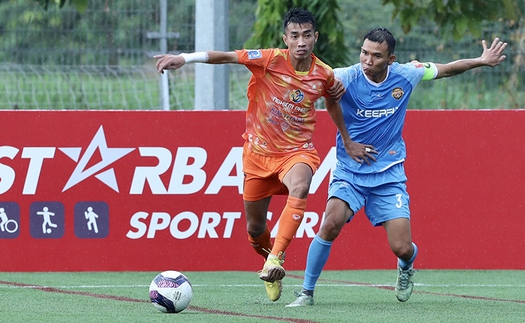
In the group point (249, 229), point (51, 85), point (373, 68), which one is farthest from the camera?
point (51, 85)

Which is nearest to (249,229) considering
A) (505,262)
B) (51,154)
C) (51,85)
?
(51,154)

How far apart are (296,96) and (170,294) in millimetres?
1696

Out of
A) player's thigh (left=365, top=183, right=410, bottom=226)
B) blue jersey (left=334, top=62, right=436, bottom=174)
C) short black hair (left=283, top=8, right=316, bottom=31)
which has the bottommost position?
player's thigh (left=365, top=183, right=410, bottom=226)

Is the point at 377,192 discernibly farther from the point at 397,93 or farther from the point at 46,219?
the point at 46,219

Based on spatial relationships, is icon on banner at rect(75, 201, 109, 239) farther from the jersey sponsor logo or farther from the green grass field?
the jersey sponsor logo

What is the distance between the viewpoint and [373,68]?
7434mm

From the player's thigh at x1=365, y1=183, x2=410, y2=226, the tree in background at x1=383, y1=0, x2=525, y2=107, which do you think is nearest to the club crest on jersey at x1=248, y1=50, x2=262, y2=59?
the player's thigh at x1=365, y1=183, x2=410, y2=226

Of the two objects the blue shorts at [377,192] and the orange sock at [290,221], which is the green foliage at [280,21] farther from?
the orange sock at [290,221]

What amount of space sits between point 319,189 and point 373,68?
2561 millimetres

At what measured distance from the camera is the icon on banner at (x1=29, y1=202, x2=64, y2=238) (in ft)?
31.3

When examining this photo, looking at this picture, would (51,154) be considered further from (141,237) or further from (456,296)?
(456,296)

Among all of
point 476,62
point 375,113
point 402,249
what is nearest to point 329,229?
point 402,249

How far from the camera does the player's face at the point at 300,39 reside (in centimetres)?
741

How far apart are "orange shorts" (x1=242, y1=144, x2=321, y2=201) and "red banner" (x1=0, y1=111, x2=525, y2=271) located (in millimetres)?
1862
